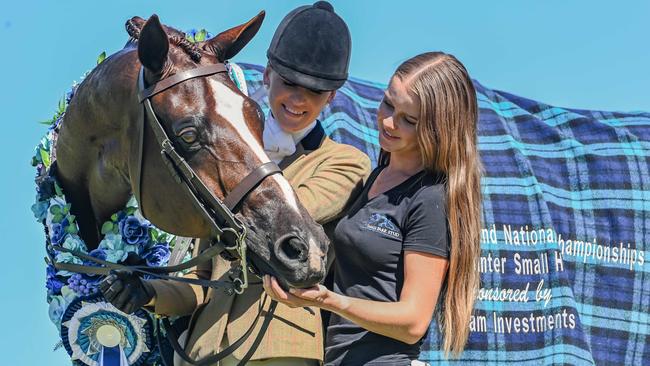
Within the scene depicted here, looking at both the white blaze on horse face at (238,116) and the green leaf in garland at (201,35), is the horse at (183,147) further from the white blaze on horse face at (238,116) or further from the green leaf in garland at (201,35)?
the green leaf in garland at (201,35)

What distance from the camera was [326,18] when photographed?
3.33m

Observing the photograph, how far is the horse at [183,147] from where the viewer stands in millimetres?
2859

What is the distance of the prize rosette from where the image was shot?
349cm

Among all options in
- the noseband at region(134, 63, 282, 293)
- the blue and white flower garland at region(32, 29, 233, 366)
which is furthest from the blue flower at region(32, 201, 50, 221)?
the noseband at region(134, 63, 282, 293)

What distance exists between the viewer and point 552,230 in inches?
187

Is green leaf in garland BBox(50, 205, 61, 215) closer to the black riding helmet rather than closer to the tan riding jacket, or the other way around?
the tan riding jacket

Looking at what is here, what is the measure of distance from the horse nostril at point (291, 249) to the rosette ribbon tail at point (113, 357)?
37.1 inches

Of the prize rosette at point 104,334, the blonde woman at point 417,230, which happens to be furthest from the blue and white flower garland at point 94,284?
the blonde woman at point 417,230

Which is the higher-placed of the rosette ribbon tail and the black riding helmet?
the black riding helmet

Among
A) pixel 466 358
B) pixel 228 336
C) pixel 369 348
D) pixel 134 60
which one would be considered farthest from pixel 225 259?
pixel 466 358

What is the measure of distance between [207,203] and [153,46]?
0.45 meters

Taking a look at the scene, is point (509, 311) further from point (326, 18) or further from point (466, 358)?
point (326, 18)

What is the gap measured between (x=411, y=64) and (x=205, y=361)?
0.96 meters

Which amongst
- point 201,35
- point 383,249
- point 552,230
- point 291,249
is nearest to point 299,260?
point 291,249
